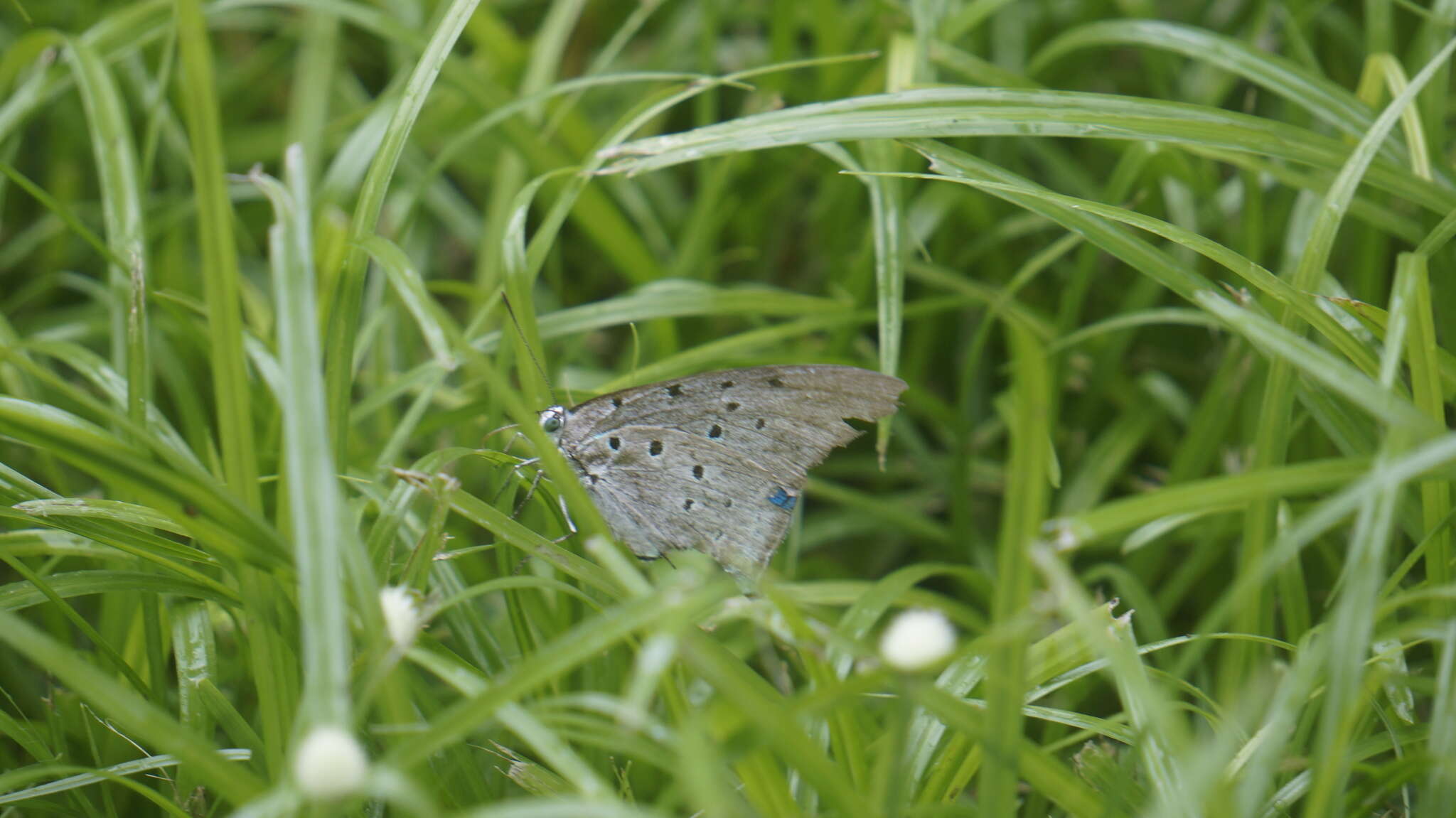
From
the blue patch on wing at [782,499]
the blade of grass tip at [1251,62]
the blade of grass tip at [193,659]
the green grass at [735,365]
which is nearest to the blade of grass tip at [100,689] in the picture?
the green grass at [735,365]

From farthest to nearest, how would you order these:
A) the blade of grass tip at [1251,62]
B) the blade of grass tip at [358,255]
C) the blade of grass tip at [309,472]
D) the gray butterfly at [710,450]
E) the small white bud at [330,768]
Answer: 1. the blade of grass tip at [1251,62]
2. the gray butterfly at [710,450]
3. the blade of grass tip at [358,255]
4. the blade of grass tip at [309,472]
5. the small white bud at [330,768]

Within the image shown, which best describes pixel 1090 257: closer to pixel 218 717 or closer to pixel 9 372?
pixel 218 717

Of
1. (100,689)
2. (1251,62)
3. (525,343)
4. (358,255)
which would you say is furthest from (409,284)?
(1251,62)

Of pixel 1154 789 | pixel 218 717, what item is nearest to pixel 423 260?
pixel 218 717

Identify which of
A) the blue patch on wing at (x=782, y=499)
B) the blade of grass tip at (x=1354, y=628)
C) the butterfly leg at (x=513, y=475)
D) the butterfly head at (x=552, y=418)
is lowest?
the blade of grass tip at (x=1354, y=628)

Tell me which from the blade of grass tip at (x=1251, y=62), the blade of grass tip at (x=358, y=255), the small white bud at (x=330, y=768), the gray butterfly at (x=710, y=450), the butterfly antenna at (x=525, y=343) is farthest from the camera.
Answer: the blade of grass tip at (x=1251, y=62)

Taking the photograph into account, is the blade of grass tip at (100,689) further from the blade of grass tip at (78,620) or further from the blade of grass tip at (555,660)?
the blade of grass tip at (78,620)
